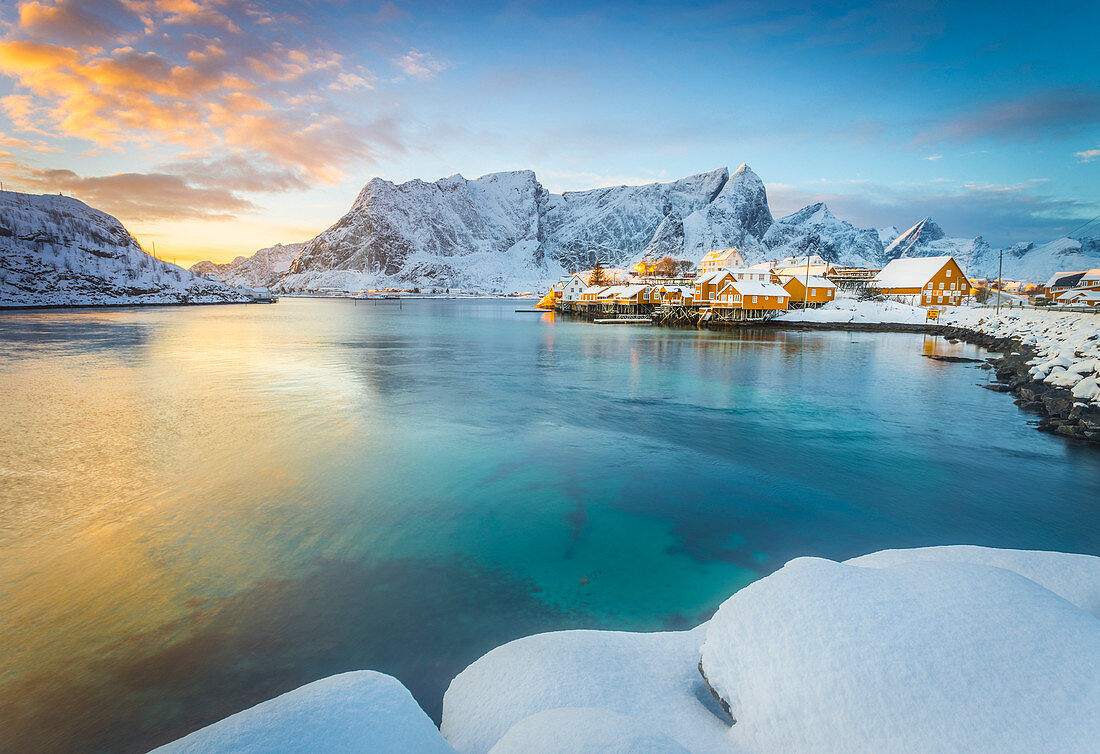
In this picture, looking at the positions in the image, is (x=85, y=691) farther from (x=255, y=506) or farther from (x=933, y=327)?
(x=933, y=327)

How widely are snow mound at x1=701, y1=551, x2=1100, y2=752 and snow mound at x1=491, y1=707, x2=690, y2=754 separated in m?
0.83

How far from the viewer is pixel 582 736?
104 inches

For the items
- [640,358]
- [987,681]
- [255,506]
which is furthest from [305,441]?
[640,358]

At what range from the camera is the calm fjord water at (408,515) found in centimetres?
528

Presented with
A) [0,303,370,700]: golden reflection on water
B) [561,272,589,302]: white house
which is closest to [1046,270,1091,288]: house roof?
[561,272,589,302]: white house

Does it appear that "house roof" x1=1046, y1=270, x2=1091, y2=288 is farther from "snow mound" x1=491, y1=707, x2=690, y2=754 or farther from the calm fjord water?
"snow mound" x1=491, y1=707, x2=690, y2=754

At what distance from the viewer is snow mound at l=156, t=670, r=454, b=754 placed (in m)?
2.61

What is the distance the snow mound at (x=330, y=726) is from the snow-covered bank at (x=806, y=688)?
0.01m

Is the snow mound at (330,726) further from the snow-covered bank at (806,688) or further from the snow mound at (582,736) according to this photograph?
the snow mound at (582,736)

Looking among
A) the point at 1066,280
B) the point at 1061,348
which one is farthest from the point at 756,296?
the point at 1066,280

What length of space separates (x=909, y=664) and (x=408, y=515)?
7593mm

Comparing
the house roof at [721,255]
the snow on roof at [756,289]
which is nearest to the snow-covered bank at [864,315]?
the snow on roof at [756,289]

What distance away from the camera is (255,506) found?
29.7 feet

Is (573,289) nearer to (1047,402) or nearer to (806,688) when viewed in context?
(1047,402)
